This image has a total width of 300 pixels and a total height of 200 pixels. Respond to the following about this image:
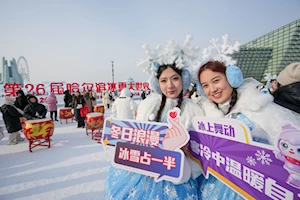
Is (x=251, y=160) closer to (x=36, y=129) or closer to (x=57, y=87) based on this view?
(x=36, y=129)

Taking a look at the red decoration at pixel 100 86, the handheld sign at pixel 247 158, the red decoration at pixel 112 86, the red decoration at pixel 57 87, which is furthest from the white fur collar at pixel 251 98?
the red decoration at pixel 57 87

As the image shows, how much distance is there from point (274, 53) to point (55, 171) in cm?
4953

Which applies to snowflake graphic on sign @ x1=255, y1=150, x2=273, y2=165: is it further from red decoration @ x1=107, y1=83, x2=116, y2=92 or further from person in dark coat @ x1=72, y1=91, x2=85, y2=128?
red decoration @ x1=107, y1=83, x2=116, y2=92

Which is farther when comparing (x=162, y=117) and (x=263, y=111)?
(x=162, y=117)

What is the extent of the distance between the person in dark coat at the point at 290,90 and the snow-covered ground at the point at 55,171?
244 centimetres

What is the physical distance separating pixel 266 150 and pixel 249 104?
1.32ft

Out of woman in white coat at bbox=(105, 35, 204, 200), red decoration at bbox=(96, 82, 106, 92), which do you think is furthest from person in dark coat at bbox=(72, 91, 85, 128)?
red decoration at bbox=(96, 82, 106, 92)

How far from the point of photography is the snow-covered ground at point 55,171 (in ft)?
7.70

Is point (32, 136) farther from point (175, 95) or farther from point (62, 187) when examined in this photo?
point (175, 95)

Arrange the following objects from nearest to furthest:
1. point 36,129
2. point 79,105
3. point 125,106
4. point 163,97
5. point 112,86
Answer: point 163,97
point 36,129
point 125,106
point 79,105
point 112,86

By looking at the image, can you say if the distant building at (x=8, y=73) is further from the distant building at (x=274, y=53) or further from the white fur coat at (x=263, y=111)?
the distant building at (x=274, y=53)

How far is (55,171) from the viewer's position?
2.98 m

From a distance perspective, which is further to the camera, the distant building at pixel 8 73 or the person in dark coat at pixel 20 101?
the distant building at pixel 8 73

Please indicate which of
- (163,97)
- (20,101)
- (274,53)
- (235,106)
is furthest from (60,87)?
(274,53)
